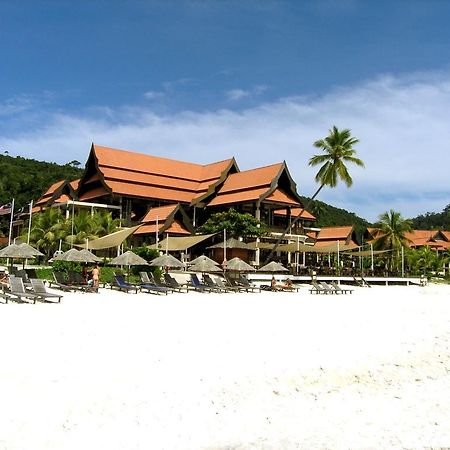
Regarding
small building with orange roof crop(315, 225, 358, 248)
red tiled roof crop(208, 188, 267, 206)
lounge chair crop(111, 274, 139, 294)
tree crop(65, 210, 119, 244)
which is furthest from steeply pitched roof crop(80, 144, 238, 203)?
lounge chair crop(111, 274, 139, 294)

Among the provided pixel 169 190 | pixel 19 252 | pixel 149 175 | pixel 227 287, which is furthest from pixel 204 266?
pixel 149 175

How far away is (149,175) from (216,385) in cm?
3805

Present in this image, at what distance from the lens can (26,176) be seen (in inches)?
2579

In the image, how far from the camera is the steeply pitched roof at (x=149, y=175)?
41188 mm

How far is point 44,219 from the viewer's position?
101 ft

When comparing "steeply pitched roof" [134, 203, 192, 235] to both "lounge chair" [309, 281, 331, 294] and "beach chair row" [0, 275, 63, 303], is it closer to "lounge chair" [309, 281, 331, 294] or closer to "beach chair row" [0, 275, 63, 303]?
"lounge chair" [309, 281, 331, 294]

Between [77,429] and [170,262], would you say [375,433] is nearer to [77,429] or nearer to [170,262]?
[77,429]

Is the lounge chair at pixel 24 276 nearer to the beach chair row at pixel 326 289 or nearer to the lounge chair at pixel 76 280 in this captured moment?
the lounge chair at pixel 76 280

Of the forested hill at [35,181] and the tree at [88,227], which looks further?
the forested hill at [35,181]

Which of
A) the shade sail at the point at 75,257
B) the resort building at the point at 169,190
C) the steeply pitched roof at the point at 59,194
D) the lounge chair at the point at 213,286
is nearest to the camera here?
the shade sail at the point at 75,257

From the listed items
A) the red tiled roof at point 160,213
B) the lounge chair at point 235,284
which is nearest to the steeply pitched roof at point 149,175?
the red tiled roof at point 160,213

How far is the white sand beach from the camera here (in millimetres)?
5496

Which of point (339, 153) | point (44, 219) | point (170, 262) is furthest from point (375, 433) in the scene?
point (339, 153)

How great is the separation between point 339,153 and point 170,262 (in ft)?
60.0
